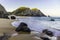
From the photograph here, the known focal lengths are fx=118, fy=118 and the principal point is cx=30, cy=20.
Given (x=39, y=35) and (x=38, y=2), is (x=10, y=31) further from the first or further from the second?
(x=38, y=2)

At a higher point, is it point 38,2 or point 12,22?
point 38,2

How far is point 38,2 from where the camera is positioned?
1619 mm

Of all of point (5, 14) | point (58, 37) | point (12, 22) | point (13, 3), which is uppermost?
point (13, 3)

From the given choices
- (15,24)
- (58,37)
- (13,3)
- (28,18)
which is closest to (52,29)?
(58,37)

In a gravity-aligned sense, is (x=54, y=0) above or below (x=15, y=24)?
above

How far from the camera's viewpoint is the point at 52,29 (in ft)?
5.09

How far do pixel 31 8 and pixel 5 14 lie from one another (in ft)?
1.21

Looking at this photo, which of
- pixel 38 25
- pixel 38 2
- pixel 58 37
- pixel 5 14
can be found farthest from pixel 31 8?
pixel 58 37

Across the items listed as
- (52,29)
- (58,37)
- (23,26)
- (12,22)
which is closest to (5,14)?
(12,22)

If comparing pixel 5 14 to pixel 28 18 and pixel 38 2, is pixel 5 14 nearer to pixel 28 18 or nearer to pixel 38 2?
pixel 28 18

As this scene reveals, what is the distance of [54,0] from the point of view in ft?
5.38

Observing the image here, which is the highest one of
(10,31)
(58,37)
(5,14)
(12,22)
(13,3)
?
(13,3)

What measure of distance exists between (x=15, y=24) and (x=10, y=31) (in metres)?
0.11

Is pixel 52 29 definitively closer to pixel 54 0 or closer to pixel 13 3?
pixel 54 0
